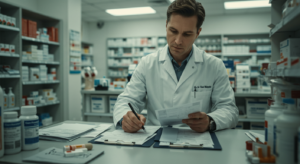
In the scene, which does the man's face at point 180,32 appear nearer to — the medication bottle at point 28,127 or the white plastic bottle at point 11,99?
the medication bottle at point 28,127

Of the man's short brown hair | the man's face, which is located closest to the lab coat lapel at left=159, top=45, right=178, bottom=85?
the man's face

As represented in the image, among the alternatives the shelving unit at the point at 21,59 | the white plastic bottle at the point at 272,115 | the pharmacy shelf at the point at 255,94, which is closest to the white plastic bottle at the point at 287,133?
the white plastic bottle at the point at 272,115

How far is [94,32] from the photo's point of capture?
7699 mm

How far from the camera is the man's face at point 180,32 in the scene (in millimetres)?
1395

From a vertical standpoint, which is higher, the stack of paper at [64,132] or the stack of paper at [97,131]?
the stack of paper at [64,132]

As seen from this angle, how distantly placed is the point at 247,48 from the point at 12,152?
21.6 ft

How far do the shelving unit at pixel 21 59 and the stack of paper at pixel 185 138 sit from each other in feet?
8.84

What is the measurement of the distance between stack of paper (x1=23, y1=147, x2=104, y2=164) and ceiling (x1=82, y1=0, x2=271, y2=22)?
4994 millimetres

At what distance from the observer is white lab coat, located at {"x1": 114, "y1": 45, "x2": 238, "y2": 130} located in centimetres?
153

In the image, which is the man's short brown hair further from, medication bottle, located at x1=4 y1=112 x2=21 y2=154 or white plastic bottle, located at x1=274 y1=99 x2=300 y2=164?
medication bottle, located at x1=4 y1=112 x2=21 y2=154

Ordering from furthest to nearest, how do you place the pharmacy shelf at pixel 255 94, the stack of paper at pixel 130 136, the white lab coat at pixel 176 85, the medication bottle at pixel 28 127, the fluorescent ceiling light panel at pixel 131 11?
the fluorescent ceiling light panel at pixel 131 11 < the pharmacy shelf at pixel 255 94 < the white lab coat at pixel 176 85 < the stack of paper at pixel 130 136 < the medication bottle at pixel 28 127

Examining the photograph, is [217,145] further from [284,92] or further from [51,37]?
[51,37]

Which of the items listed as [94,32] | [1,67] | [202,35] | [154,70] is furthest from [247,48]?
[1,67]

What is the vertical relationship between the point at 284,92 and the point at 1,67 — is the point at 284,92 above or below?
below
